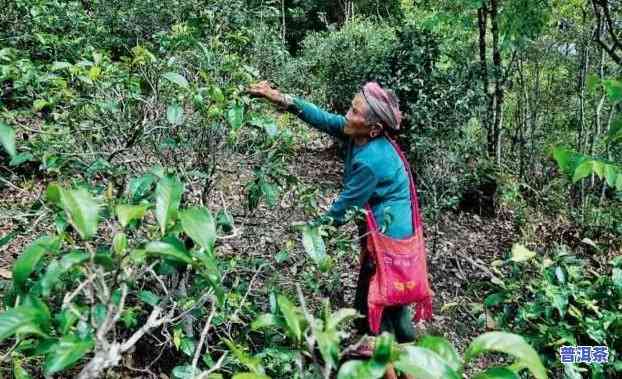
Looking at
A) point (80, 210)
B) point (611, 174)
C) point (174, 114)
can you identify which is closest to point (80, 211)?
point (80, 210)

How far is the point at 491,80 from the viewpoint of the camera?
5750 millimetres

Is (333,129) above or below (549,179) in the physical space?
above

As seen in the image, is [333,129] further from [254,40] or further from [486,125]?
[254,40]

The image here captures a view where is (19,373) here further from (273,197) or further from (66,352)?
(273,197)

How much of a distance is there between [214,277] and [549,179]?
18.7 ft

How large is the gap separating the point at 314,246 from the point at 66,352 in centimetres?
77

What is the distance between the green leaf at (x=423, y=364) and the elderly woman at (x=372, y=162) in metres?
1.48

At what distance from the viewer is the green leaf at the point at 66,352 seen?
99 centimetres

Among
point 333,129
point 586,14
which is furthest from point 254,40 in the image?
point 333,129

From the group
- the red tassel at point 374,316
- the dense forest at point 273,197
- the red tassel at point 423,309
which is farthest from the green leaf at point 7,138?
the red tassel at point 423,309

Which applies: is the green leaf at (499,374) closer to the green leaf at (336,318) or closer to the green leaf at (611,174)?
the green leaf at (336,318)

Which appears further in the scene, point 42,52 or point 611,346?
point 42,52

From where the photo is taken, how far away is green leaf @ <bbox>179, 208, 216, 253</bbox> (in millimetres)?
1090

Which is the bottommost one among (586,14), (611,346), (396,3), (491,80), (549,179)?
(611,346)
